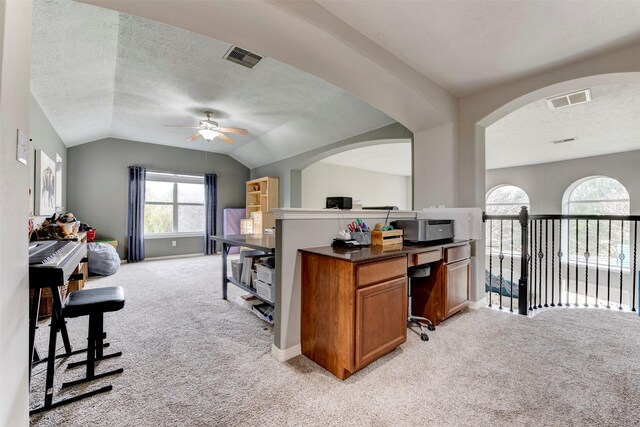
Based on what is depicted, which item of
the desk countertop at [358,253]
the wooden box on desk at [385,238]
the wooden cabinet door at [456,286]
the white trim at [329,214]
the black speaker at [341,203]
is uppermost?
the black speaker at [341,203]

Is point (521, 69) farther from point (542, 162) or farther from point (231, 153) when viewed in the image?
point (231, 153)

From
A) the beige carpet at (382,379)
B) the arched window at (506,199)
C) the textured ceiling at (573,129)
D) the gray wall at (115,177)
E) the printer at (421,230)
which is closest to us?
the beige carpet at (382,379)

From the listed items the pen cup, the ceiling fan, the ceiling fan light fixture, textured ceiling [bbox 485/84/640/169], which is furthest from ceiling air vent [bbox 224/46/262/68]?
textured ceiling [bbox 485/84/640/169]

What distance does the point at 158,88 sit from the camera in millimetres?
3711

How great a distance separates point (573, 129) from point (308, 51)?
16.3 ft

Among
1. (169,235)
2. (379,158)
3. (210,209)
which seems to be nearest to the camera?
(169,235)

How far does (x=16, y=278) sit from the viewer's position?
1.00 m

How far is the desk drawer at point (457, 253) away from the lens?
104 inches

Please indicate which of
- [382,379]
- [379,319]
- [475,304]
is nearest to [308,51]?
[379,319]

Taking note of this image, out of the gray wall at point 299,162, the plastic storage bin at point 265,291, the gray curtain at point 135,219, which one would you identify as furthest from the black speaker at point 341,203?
the gray curtain at point 135,219

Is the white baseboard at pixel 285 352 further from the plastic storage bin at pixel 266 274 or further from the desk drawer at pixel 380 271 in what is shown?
the desk drawer at pixel 380 271

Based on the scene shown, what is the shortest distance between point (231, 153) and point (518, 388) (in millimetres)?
7248

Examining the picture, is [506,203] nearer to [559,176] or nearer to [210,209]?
[559,176]

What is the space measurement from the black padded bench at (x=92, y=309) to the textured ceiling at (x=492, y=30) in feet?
8.21
